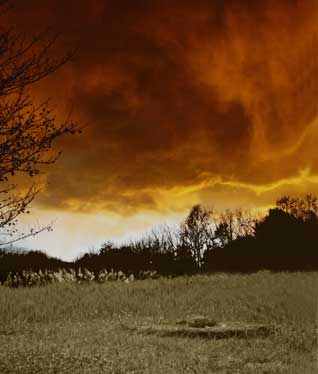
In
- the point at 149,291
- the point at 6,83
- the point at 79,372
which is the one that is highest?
the point at 6,83

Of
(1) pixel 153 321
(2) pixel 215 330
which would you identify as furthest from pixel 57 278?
(2) pixel 215 330

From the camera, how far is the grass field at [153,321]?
12156 mm

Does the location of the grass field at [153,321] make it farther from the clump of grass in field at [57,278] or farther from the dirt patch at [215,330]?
the clump of grass in field at [57,278]

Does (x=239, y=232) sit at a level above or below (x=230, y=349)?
above

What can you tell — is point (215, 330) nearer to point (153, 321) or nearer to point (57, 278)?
point (153, 321)

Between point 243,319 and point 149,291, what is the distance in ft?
21.6

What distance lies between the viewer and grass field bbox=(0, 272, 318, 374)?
12.2m

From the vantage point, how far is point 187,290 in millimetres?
25531

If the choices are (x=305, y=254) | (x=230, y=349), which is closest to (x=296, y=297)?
(x=230, y=349)

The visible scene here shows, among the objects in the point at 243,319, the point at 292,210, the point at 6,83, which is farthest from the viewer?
the point at 292,210

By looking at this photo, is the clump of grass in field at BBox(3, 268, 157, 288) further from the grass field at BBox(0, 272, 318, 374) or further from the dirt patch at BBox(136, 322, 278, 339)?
the dirt patch at BBox(136, 322, 278, 339)

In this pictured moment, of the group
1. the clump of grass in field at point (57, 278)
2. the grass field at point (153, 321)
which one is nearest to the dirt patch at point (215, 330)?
the grass field at point (153, 321)

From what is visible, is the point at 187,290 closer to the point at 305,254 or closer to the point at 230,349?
the point at 230,349

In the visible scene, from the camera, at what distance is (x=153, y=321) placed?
767 inches
